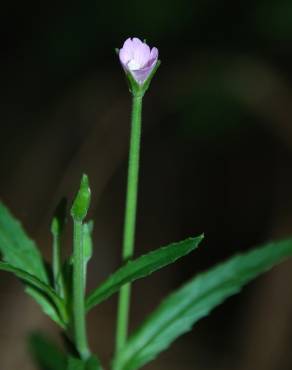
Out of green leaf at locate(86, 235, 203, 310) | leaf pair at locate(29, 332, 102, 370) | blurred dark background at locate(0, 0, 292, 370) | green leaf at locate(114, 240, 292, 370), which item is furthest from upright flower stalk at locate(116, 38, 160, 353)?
blurred dark background at locate(0, 0, 292, 370)

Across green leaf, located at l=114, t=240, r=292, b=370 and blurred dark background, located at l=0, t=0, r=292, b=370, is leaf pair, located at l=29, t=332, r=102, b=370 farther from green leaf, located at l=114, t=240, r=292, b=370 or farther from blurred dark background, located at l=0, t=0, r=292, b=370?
blurred dark background, located at l=0, t=0, r=292, b=370

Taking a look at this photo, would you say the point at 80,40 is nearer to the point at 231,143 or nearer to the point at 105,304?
the point at 231,143

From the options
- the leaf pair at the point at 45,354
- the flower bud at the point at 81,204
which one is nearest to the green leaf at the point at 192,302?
the leaf pair at the point at 45,354

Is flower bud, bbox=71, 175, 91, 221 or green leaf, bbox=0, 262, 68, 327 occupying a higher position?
flower bud, bbox=71, 175, 91, 221

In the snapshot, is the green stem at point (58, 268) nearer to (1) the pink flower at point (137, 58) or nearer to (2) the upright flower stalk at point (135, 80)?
(2) the upright flower stalk at point (135, 80)

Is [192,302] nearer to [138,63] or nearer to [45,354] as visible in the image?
[45,354]

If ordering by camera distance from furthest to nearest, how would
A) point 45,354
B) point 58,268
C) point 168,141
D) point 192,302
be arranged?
1. point 168,141
2. point 45,354
3. point 192,302
4. point 58,268

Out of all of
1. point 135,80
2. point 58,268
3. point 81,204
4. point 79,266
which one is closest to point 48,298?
point 58,268
